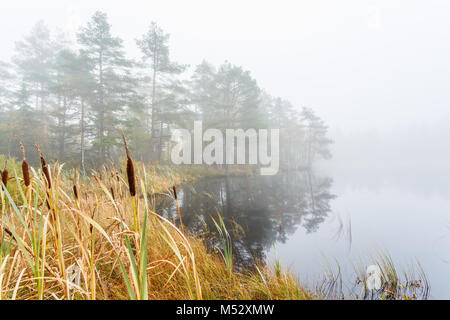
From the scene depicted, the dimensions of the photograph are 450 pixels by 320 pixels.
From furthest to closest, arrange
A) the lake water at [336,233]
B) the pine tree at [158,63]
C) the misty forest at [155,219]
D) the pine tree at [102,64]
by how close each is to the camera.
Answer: the pine tree at [158,63]
the pine tree at [102,64]
the lake water at [336,233]
the misty forest at [155,219]

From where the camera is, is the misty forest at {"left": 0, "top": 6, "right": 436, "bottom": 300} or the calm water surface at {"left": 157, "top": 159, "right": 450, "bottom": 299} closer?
the misty forest at {"left": 0, "top": 6, "right": 436, "bottom": 300}

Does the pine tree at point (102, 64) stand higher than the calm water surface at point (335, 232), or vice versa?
the pine tree at point (102, 64)

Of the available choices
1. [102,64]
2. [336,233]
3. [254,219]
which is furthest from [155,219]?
[102,64]

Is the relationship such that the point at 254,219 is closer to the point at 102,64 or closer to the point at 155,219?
the point at 155,219

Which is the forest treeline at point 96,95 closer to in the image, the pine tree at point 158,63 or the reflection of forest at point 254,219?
the pine tree at point 158,63

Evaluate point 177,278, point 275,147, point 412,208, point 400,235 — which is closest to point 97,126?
point 177,278

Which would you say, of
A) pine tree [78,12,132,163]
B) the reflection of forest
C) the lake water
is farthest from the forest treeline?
the lake water

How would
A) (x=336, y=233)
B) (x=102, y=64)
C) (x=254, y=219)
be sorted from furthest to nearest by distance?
(x=102, y=64) → (x=254, y=219) → (x=336, y=233)

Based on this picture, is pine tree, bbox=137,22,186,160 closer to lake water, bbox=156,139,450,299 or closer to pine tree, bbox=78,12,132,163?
pine tree, bbox=78,12,132,163

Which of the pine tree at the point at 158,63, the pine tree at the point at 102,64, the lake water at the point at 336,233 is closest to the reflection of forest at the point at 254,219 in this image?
the lake water at the point at 336,233

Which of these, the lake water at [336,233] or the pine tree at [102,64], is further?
the pine tree at [102,64]

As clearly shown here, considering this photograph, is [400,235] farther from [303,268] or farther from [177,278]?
[177,278]

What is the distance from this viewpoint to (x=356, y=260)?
3.22 m

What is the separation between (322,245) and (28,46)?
120ft
